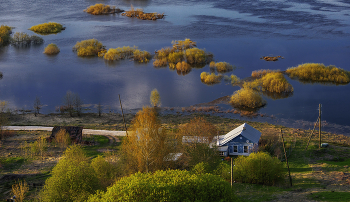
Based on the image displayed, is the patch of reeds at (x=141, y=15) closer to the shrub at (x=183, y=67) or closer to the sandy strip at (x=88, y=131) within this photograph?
the shrub at (x=183, y=67)

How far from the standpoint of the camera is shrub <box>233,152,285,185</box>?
25828mm

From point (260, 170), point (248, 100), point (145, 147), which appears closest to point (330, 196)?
point (260, 170)

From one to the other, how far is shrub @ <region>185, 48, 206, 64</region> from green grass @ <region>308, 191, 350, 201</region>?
4368 centimetres

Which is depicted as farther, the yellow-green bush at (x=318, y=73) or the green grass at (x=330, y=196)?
the yellow-green bush at (x=318, y=73)

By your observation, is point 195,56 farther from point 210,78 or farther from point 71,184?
point 71,184

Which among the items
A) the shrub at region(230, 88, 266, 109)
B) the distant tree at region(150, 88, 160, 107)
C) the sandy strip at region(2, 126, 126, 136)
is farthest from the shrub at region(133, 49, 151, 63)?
the sandy strip at region(2, 126, 126, 136)

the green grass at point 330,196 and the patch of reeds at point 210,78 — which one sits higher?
the patch of reeds at point 210,78

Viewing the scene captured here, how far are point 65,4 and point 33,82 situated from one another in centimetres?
5798

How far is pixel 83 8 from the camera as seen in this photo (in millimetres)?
103500

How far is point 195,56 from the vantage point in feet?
209

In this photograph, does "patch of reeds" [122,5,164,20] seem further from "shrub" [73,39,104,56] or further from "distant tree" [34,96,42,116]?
Result: "distant tree" [34,96,42,116]

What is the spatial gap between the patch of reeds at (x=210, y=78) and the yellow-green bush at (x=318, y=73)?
11.7 m

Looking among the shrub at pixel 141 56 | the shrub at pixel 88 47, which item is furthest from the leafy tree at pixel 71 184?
the shrub at pixel 88 47

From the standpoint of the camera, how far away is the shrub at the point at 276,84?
5091cm
